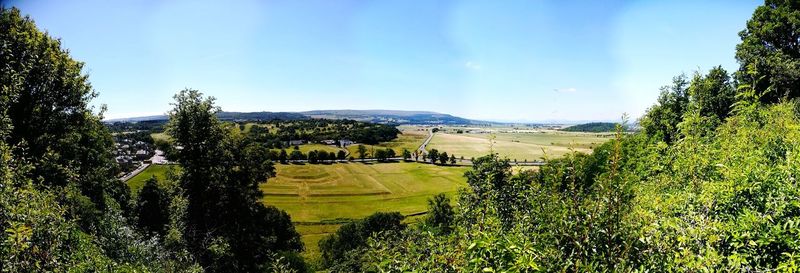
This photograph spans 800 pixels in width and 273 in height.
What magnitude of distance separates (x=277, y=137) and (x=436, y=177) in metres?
70.0

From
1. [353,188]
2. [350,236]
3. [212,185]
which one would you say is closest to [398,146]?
[353,188]

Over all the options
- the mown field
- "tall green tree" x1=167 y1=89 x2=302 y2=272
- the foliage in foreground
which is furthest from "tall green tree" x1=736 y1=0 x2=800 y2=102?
the mown field

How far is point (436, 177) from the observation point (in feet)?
392

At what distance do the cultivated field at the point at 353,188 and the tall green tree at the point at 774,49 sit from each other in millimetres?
61247

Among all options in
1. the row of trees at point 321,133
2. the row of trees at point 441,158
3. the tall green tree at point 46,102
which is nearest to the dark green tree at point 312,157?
the row of trees at point 321,133

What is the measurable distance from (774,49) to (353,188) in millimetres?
88743

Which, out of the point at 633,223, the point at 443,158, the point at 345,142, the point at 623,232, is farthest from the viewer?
the point at 345,142

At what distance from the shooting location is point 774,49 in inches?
1212

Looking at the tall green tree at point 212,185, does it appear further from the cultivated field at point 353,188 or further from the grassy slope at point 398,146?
the grassy slope at point 398,146

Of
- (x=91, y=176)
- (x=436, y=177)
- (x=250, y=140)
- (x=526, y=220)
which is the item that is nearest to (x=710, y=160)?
(x=526, y=220)

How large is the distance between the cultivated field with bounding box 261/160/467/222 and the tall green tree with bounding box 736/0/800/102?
61247 mm

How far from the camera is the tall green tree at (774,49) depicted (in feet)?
92.5

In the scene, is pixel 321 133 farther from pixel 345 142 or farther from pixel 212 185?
pixel 212 185

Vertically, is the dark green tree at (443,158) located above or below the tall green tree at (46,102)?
below
